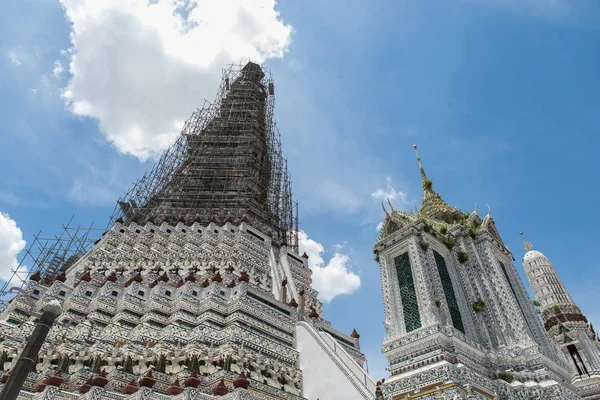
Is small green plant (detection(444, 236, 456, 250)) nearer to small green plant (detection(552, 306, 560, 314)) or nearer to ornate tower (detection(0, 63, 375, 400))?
ornate tower (detection(0, 63, 375, 400))

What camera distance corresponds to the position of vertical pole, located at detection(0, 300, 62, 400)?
4582 mm

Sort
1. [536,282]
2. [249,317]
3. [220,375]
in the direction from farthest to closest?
1. [536,282]
2. [249,317]
3. [220,375]

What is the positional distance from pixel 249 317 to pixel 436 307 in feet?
30.8

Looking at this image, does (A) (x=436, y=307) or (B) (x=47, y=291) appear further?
(B) (x=47, y=291)

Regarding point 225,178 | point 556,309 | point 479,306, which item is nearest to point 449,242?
point 479,306

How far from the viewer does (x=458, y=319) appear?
10586mm

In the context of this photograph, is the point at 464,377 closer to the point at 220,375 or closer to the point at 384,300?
the point at 384,300

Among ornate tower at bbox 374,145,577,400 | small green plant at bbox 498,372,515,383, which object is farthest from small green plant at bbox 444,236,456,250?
small green plant at bbox 498,372,515,383

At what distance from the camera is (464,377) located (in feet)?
28.8

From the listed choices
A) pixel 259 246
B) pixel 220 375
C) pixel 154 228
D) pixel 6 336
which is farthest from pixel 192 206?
pixel 220 375

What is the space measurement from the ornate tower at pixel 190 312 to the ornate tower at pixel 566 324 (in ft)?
32.3

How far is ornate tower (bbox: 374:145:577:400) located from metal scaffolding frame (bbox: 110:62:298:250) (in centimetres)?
1848

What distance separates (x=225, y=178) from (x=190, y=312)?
695 inches

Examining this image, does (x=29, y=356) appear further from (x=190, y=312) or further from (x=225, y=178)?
(x=225, y=178)
